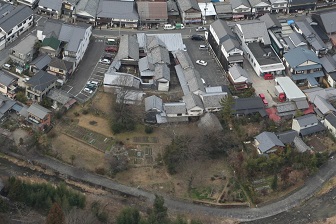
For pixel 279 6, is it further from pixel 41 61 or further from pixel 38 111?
pixel 38 111

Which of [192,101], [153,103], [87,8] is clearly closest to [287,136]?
[192,101]

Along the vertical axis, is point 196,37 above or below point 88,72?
above

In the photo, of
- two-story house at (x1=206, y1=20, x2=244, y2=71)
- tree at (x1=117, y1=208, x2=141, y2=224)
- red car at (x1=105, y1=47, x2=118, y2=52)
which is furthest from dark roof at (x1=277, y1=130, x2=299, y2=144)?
red car at (x1=105, y1=47, x2=118, y2=52)

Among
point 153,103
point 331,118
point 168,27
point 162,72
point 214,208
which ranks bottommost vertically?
point 214,208

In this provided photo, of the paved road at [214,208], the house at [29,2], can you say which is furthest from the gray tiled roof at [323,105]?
the house at [29,2]

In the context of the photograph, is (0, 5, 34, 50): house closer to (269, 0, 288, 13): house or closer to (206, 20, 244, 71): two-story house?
(206, 20, 244, 71): two-story house

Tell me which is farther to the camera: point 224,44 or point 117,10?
point 117,10
